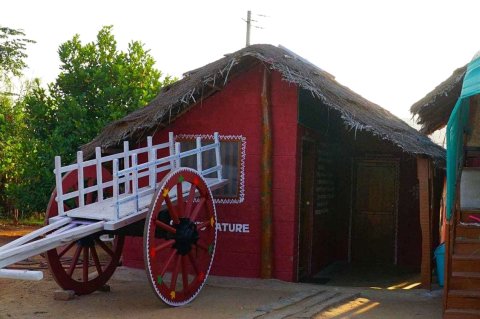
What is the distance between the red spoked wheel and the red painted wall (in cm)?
92

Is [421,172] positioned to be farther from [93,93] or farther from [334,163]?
[93,93]

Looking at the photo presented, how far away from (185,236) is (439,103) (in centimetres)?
546

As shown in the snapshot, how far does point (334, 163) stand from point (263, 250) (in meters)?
3.53

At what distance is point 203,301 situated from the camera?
771cm

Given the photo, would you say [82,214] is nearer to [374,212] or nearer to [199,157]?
Result: [199,157]

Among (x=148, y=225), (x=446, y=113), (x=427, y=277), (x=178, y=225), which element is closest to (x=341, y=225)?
(x=446, y=113)

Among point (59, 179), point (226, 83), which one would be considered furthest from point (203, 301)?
point (226, 83)

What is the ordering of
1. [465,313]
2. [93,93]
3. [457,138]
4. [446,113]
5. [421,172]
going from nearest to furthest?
1. [465,313]
2. [457,138]
3. [421,172]
4. [446,113]
5. [93,93]

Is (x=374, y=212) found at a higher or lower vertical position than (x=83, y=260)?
higher

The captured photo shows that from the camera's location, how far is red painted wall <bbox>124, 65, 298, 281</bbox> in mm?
8984

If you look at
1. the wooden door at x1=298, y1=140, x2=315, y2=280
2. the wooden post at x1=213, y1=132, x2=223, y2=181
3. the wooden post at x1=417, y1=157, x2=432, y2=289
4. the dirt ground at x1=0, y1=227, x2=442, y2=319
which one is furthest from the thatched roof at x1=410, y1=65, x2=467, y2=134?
the wooden post at x1=213, y1=132, x2=223, y2=181

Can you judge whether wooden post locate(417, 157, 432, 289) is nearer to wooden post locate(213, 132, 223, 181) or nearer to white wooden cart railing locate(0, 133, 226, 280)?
wooden post locate(213, 132, 223, 181)

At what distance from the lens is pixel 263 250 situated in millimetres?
8945

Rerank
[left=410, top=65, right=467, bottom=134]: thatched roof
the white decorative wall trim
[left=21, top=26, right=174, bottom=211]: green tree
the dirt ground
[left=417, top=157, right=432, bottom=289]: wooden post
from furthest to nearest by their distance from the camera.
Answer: [left=21, top=26, right=174, bottom=211]: green tree, [left=410, top=65, right=467, bottom=134]: thatched roof, the white decorative wall trim, [left=417, top=157, right=432, bottom=289]: wooden post, the dirt ground
